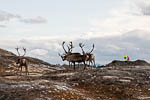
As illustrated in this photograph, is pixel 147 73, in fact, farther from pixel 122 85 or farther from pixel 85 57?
pixel 85 57

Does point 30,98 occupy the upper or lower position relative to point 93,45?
lower

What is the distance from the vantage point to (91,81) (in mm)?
17484

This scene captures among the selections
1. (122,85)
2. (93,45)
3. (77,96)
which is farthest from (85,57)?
(77,96)

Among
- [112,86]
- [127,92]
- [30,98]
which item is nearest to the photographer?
[30,98]

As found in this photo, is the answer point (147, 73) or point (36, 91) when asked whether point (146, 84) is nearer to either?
point (147, 73)

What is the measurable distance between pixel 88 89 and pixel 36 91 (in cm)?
444

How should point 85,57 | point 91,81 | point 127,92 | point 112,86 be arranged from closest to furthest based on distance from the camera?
1. point 127,92
2. point 112,86
3. point 91,81
4. point 85,57

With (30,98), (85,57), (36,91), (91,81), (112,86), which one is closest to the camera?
(30,98)

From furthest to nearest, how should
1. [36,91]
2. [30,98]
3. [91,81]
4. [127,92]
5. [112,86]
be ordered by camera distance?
[91,81], [112,86], [127,92], [36,91], [30,98]

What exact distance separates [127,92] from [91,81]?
3266 millimetres

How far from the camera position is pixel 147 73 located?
790 inches

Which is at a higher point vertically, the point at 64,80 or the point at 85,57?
the point at 85,57

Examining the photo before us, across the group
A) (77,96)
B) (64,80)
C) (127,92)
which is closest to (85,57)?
(64,80)

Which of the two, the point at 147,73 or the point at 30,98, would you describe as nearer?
the point at 30,98
